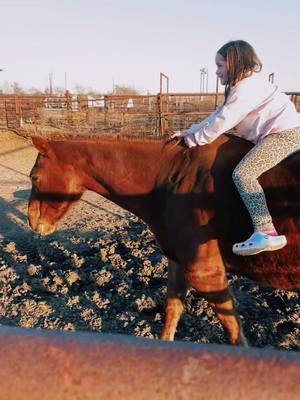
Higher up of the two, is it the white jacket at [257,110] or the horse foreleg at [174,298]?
the white jacket at [257,110]

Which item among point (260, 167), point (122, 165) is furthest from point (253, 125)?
point (122, 165)

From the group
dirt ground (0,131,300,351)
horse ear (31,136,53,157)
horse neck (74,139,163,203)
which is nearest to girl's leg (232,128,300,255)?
horse neck (74,139,163,203)

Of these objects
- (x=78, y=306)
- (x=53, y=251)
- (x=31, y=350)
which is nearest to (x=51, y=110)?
(x=53, y=251)

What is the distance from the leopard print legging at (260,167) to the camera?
250cm

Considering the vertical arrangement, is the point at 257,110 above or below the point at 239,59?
below

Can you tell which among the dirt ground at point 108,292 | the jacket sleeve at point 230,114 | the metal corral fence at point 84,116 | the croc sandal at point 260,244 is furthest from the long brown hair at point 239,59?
the metal corral fence at point 84,116

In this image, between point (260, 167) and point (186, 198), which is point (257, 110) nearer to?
point (260, 167)

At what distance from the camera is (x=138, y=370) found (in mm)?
570

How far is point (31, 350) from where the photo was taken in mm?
596

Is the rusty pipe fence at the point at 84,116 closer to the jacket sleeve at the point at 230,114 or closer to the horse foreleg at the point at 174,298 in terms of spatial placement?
the horse foreleg at the point at 174,298

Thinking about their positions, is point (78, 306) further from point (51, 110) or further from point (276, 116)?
point (51, 110)

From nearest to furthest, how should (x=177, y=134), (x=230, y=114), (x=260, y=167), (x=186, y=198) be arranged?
(x=260, y=167), (x=230, y=114), (x=186, y=198), (x=177, y=134)

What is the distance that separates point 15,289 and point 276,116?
3.22 meters

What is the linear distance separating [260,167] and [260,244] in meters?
0.50
